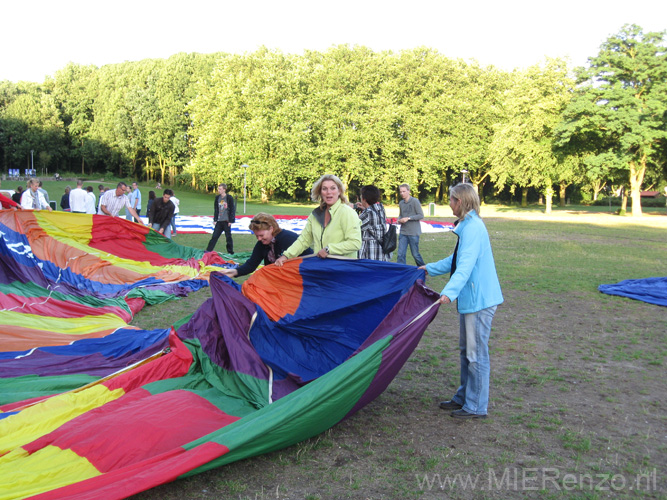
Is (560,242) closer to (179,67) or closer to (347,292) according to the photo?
(347,292)

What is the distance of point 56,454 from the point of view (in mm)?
3477

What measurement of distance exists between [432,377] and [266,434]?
276 cm

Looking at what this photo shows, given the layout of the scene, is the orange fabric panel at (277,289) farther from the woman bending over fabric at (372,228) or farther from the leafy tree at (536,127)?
the leafy tree at (536,127)

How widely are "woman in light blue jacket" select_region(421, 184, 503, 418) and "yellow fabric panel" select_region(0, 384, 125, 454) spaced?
286 centimetres

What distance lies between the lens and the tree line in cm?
3725

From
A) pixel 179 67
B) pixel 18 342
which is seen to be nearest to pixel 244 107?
pixel 179 67

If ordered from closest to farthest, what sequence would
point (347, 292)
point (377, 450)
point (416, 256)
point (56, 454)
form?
point (56, 454)
point (377, 450)
point (347, 292)
point (416, 256)

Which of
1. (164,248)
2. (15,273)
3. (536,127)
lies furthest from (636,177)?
(15,273)

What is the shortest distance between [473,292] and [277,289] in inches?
76.1

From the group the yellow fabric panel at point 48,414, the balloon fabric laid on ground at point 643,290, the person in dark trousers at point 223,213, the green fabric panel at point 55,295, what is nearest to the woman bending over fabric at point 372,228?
the green fabric panel at point 55,295

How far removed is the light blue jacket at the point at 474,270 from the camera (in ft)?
14.8

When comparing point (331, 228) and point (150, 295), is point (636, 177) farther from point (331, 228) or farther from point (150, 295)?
point (331, 228)

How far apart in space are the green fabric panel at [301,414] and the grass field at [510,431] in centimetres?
27

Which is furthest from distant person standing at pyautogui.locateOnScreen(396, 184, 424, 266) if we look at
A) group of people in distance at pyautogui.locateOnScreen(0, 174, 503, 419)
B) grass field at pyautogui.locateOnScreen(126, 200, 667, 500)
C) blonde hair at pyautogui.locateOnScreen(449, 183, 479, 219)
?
blonde hair at pyautogui.locateOnScreen(449, 183, 479, 219)
